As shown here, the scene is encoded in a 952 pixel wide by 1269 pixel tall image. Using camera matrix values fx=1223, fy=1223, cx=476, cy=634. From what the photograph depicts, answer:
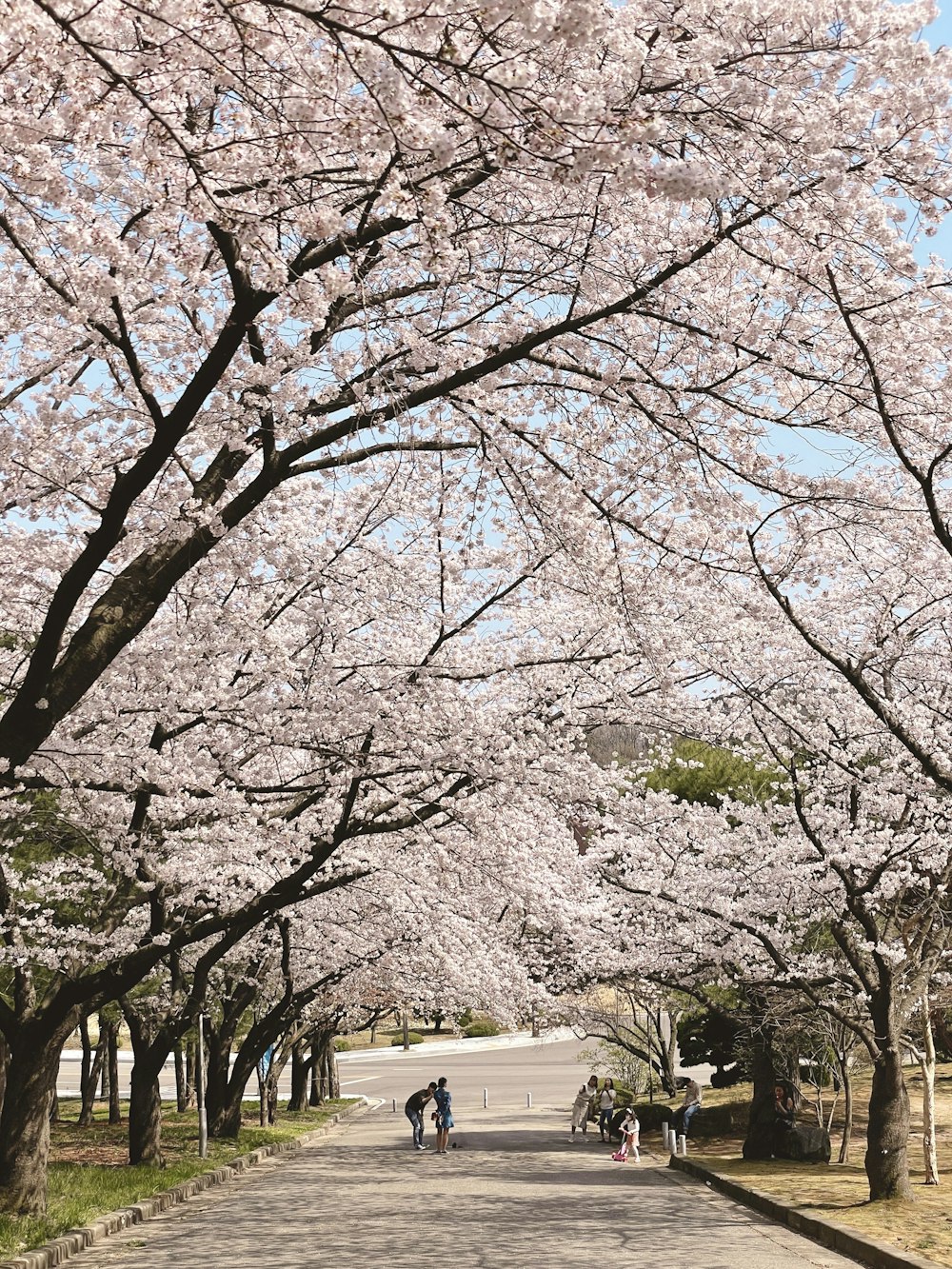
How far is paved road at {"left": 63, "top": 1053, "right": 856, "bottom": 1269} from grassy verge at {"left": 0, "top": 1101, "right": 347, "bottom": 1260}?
0.55 m

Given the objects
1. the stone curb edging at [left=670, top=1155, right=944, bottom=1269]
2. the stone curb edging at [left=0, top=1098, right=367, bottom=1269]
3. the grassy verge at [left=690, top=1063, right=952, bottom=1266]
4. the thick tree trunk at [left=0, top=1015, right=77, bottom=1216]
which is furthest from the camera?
the thick tree trunk at [left=0, top=1015, right=77, bottom=1216]

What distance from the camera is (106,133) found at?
512 cm

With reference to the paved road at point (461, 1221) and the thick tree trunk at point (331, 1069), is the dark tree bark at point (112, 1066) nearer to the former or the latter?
the thick tree trunk at point (331, 1069)

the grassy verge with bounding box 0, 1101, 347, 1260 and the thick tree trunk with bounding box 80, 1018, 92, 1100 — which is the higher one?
the thick tree trunk with bounding box 80, 1018, 92, 1100

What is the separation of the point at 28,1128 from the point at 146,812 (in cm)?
371

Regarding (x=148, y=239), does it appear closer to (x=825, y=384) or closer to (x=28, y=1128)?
(x=825, y=384)

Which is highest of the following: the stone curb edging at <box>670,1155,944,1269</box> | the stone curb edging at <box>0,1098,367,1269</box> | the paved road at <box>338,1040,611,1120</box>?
the stone curb edging at <box>0,1098,367,1269</box>

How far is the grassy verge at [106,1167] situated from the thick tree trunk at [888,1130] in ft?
29.0

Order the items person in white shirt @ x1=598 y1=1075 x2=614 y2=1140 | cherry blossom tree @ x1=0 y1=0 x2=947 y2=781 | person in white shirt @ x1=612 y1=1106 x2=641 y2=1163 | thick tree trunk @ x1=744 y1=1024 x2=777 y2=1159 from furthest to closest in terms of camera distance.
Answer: person in white shirt @ x1=598 y1=1075 x2=614 y2=1140 → person in white shirt @ x1=612 y1=1106 x2=641 y2=1163 → thick tree trunk @ x1=744 y1=1024 x2=777 y2=1159 → cherry blossom tree @ x1=0 y1=0 x2=947 y2=781

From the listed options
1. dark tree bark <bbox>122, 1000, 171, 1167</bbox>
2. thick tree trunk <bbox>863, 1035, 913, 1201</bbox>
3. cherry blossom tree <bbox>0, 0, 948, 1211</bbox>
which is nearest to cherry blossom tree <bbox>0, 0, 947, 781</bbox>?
cherry blossom tree <bbox>0, 0, 948, 1211</bbox>

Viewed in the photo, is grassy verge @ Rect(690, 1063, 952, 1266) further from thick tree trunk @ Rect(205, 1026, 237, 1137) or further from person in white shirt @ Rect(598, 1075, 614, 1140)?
thick tree trunk @ Rect(205, 1026, 237, 1137)

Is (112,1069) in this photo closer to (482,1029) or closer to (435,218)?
(435,218)

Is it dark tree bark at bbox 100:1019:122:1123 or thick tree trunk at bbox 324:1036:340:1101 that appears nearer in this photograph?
dark tree bark at bbox 100:1019:122:1123

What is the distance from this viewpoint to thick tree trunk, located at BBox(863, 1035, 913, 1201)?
14.0 meters
